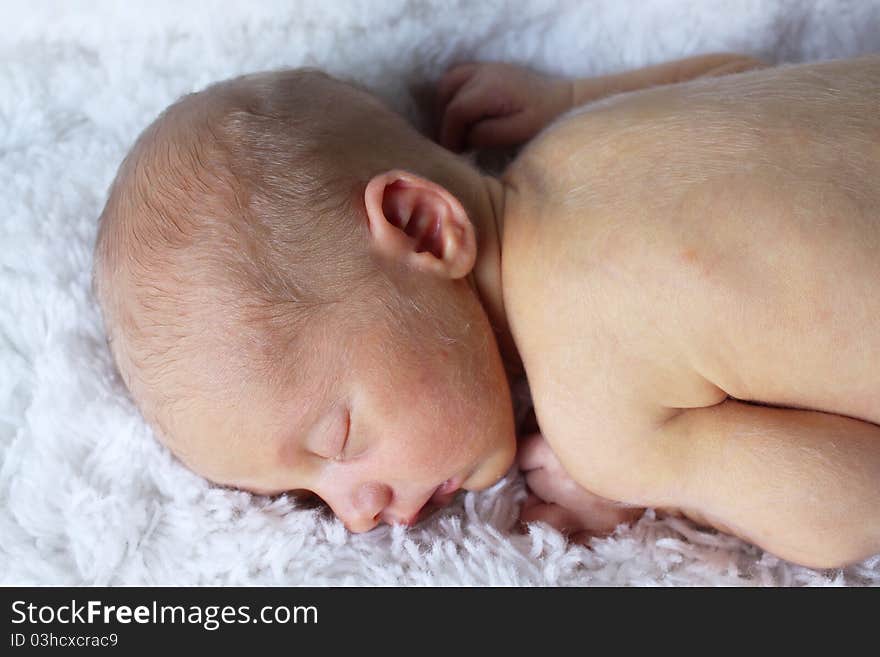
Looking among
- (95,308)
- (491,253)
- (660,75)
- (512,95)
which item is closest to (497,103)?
(512,95)

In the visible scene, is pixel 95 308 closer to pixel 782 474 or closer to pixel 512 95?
pixel 512 95

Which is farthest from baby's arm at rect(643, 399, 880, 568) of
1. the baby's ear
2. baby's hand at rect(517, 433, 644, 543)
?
the baby's ear

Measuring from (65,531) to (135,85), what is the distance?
73cm

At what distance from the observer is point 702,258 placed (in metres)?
1.06

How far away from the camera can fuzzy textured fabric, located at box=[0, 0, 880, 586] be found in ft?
3.92

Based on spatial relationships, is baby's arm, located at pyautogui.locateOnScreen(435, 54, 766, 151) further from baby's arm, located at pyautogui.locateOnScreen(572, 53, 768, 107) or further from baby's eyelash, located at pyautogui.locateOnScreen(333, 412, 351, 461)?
baby's eyelash, located at pyautogui.locateOnScreen(333, 412, 351, 461)

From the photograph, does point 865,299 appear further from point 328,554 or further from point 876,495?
point 328,554

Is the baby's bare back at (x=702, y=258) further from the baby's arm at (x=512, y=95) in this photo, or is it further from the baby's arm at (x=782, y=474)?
the baby's arm at (x=512, y=95)

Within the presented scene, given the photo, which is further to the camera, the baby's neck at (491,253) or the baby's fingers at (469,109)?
the baby's fingers at (469,109)

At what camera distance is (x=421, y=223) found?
1185mm

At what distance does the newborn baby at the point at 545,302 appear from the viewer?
3.47ft

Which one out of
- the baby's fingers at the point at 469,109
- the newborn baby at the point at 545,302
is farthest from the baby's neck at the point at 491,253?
the baby's fingers at the point at 469,109

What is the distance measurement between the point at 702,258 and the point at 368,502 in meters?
0.50

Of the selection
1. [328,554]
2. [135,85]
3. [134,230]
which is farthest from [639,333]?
[135,85]
